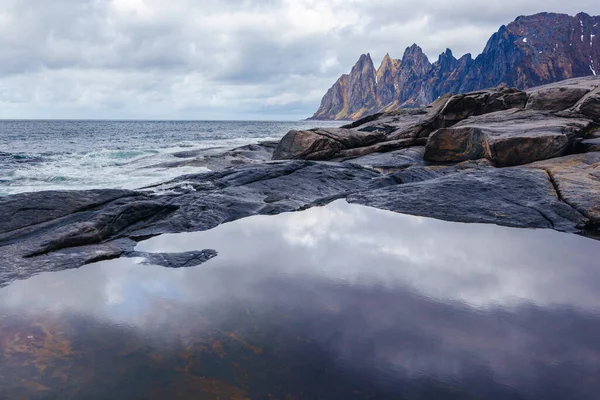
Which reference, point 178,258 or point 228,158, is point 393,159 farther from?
point 178,258

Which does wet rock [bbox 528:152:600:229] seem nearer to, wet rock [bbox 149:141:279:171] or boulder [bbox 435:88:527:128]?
boulder [bbox 435:88:527:128]

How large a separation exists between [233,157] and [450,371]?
71.1 ft

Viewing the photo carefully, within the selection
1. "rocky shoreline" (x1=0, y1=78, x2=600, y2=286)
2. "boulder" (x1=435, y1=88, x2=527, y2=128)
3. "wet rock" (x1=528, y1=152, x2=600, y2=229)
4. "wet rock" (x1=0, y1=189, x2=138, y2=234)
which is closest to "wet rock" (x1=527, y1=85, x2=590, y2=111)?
"boulder" (x1=435, y1=88, x2=527, y2=128)

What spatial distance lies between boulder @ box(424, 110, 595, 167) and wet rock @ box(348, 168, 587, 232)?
2.28m

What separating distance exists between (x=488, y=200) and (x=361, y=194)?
3.49m

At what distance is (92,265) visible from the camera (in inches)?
255

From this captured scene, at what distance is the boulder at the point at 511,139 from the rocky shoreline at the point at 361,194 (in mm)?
40

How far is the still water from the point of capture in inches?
139

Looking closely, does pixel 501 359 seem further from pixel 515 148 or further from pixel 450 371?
pixel 515 148

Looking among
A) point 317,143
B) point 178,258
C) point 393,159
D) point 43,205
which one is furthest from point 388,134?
point 43,205

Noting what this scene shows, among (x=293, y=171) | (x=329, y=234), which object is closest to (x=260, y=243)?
(x=329, y=234)

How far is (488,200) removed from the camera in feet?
32.1

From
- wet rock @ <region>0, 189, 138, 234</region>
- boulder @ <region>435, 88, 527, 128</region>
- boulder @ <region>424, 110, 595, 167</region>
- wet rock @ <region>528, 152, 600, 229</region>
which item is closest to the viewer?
wet rock @ <region>0, 189, 138, 234</region>

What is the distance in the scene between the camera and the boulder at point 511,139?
1275cm
